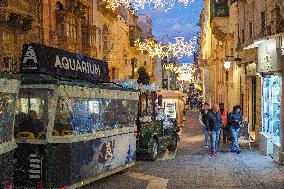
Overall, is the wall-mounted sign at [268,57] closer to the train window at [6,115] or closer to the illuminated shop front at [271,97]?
the illuminated shop front at [271,97]

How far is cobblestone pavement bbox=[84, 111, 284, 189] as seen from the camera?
13062 millimetres

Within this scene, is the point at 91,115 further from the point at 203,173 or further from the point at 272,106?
the point at 272,106

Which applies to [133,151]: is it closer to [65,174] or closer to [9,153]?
[65,174]

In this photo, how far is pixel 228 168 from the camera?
1588 centimetres

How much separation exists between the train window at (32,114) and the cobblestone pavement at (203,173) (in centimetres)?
283

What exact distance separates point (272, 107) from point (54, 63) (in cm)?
984

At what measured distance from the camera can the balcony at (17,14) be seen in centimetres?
1864

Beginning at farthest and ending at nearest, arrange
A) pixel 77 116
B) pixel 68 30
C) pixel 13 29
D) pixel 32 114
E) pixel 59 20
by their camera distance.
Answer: pixel 68 30, pixel 59 20, pixel 13 29, pixel 77 116, pixel 32 114

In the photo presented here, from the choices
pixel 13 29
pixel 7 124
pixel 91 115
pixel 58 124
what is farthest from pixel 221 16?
pixel 7 124

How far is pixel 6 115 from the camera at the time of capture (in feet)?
30.2

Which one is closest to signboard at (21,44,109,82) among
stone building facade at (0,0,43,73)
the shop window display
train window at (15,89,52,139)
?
train window at (15,89,52,139)

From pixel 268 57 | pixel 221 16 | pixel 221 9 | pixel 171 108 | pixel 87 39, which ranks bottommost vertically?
pixel 171 108

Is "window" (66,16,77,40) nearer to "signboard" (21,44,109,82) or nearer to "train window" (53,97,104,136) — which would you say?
"signboard" (21,44,109,82)

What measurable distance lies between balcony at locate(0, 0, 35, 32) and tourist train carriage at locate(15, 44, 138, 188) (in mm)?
6965
